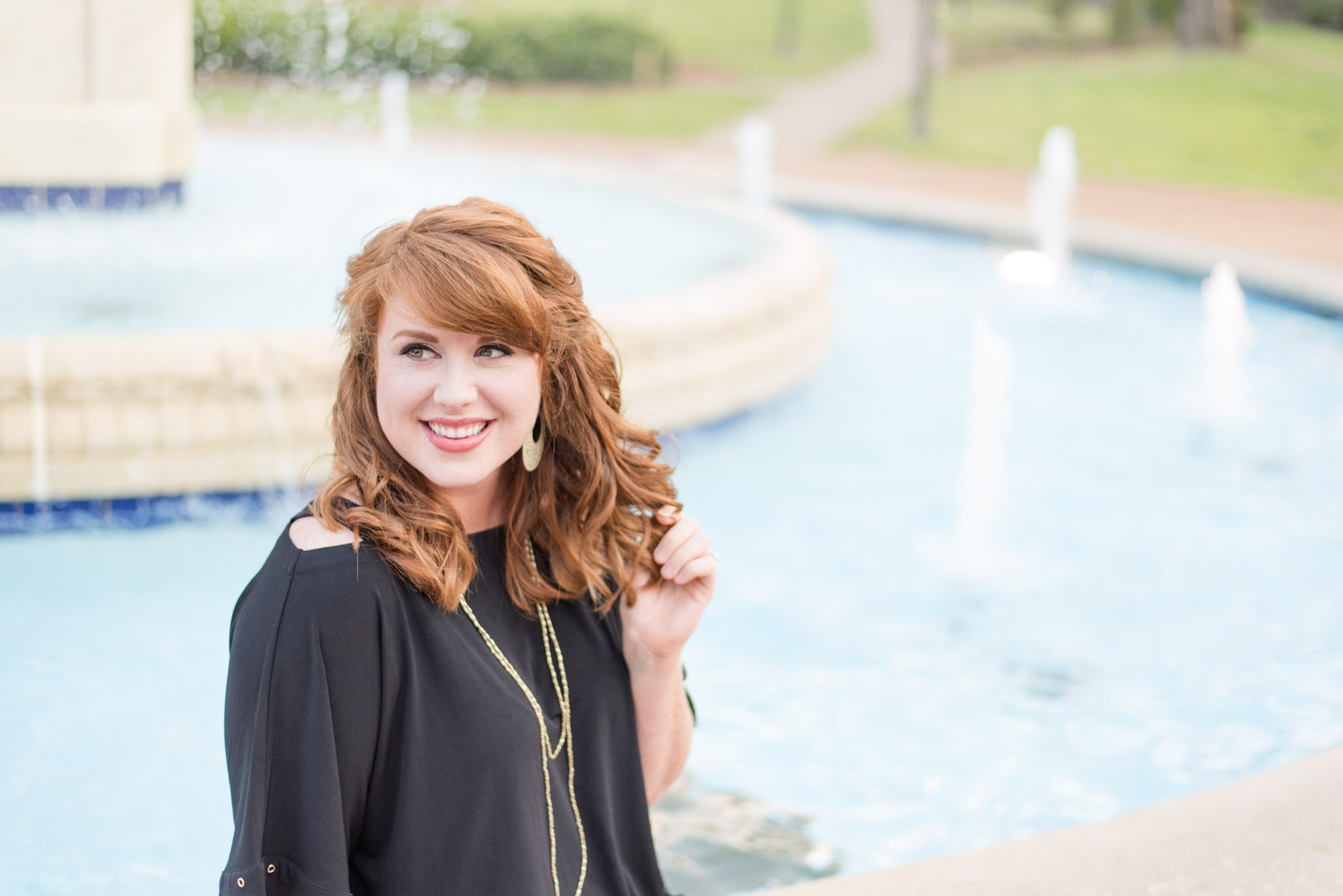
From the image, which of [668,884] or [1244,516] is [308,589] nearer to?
[668,884]

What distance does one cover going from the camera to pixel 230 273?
7.04 metres

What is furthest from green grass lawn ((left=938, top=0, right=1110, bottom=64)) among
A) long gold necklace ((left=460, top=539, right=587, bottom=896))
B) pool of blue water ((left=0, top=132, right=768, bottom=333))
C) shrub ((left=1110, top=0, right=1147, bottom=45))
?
long gold necklace ((left=460, top=539, right=587, bottom=896))

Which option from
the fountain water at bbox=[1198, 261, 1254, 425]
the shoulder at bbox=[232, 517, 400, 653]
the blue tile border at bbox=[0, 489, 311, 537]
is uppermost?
the shoulder at bbox=[232, 517, 400, 653]

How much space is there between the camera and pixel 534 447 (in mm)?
1816

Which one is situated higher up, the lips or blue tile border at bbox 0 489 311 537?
the lips

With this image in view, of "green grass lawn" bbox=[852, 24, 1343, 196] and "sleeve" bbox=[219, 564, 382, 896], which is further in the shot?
"green grass lawn" bbox=[852, 24, 1343, 196]

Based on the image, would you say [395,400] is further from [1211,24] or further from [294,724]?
[1211,24]

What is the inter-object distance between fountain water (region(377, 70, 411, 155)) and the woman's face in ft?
59.9

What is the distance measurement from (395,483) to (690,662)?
2.67 meters

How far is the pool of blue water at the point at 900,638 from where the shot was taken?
334 centimetres

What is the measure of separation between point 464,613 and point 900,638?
2.95m

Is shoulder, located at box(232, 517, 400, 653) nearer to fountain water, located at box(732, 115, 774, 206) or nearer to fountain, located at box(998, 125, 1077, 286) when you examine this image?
fountain, located at box(998, 125, 1077, 286)

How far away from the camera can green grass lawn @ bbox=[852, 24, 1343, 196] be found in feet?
66.0

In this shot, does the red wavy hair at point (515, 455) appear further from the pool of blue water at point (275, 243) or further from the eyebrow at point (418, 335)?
the pool of blue water at point (275, 243)
